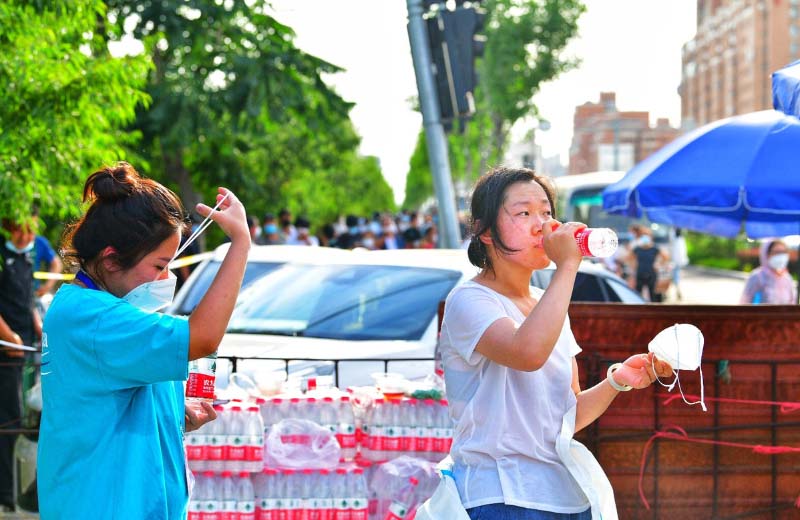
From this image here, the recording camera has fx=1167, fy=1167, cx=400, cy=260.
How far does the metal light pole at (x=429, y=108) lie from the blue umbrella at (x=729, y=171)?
209 centimetres

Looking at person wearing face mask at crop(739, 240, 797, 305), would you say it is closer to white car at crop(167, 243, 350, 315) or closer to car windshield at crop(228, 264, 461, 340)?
white car at crop(167, 243, 350, 315)

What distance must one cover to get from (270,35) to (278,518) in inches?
398

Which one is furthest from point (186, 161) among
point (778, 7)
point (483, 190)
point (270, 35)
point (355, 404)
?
point (778, 7)

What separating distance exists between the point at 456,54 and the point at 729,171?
10.0ft

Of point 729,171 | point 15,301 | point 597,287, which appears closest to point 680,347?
point 729,171

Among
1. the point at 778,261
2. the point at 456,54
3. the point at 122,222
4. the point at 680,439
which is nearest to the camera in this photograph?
the point at 122,222

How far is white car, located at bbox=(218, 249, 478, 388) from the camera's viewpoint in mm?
6465

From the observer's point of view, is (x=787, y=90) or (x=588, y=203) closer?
(x=787, y=90)

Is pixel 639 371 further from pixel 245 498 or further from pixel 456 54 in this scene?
pixel 456 54

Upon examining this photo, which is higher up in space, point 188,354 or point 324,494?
point 188,354

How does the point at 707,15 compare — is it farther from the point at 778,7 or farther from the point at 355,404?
the point at 355,404

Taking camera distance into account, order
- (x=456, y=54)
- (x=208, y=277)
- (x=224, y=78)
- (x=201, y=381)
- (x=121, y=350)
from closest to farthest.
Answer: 1. (x=121, y=350)
2. (x=201, y=381)
3. (x=208, y=277)
4. (x=456, y=54)
5. (x=224, y=78)

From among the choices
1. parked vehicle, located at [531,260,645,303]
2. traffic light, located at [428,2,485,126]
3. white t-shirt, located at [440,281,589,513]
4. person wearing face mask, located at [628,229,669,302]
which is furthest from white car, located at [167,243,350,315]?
person wearing face mask, located at [628,229,669,302]

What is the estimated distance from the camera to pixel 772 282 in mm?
11844
